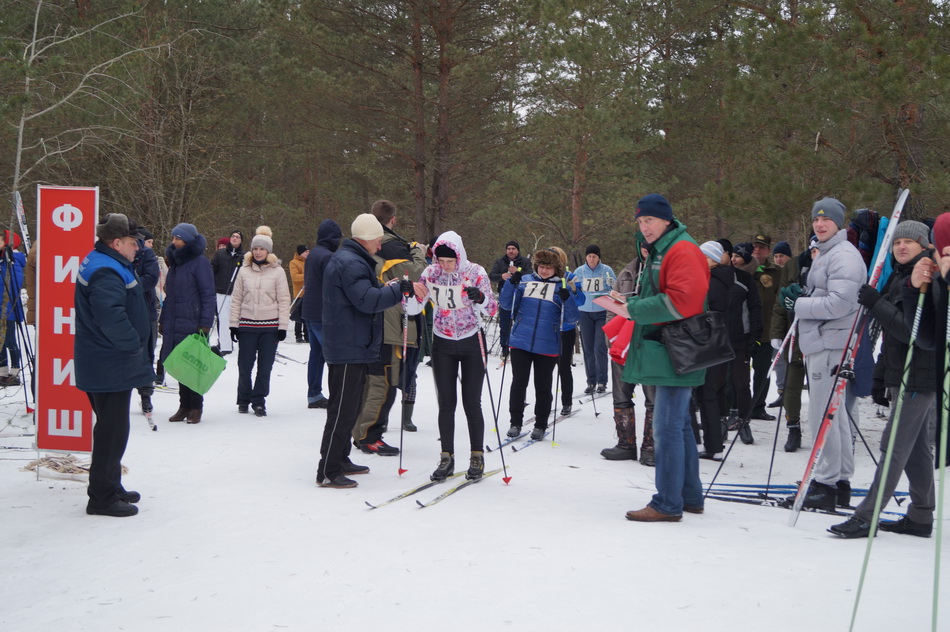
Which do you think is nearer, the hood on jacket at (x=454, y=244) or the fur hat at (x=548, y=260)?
the hood on jacket at (x=454, y=244)

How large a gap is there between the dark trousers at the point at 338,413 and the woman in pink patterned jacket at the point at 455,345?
2.02 feet

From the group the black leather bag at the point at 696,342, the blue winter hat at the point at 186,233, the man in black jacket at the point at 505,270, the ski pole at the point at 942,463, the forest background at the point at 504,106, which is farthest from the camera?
the man in black jacket at the point at 505,270

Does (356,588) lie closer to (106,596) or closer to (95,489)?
(106,596)

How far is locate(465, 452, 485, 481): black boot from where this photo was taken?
6.29 meters

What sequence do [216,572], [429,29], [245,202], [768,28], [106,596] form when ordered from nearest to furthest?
1. [106,596]
2. [216,572]
3. [768,28]
4. [429,29]
5. [245,202]

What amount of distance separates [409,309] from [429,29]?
15.5 meters

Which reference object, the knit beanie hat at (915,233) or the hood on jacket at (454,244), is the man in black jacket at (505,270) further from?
the knit beanie hat at (915,233)

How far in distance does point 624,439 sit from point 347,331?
9.85 feet

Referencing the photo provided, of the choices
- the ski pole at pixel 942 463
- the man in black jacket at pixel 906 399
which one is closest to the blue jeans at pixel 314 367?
the man in black jacket at pixel 906 399

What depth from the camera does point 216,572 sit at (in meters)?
4.34

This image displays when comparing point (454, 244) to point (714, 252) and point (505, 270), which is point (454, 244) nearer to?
point (714, 252)

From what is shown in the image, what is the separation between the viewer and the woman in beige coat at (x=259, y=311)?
9133 millimetres

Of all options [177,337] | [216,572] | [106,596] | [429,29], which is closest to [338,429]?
[216,572]

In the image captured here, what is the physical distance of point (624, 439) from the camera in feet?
25.4
